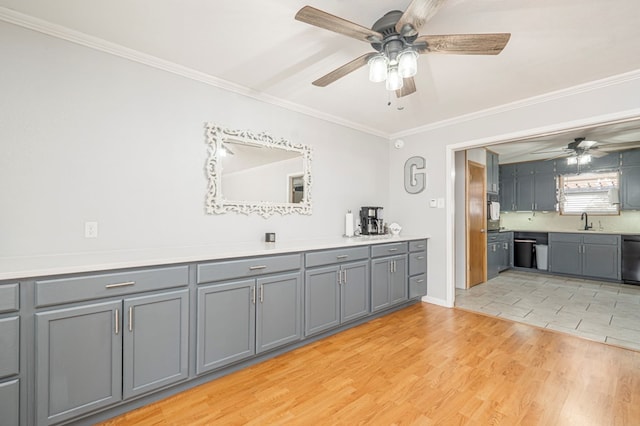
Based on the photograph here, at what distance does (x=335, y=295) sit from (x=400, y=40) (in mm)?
2169

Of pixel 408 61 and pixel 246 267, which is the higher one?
pixel 408 61

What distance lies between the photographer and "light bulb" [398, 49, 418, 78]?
1.79 m

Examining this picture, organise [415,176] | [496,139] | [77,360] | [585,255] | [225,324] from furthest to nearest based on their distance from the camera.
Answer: [585,255], [415,176], [496,139], [225,324], [77,360]

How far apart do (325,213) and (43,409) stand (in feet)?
9.09

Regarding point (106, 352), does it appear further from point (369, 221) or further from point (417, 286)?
point (417, 286)

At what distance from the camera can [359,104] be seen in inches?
131

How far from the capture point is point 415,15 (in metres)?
1.53

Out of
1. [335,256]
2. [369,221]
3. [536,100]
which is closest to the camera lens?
[335,256]

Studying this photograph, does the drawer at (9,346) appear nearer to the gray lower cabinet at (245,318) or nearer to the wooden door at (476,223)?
the gray lower cabinet at (245,318)

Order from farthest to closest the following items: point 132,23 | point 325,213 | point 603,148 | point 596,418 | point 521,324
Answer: point 603,148 → point 325,213 → point 521,324 → point 132,23 → point 596,418

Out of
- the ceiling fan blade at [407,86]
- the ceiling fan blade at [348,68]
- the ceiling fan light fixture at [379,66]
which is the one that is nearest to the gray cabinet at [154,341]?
the ceiling fan blade at [348,68]

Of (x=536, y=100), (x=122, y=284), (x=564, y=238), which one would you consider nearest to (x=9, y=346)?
(x=122, y=284)

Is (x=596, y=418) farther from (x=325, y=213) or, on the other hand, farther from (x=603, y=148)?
(x=603, y=148)

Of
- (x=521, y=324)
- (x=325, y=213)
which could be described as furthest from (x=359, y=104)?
(x=521, y=324)
